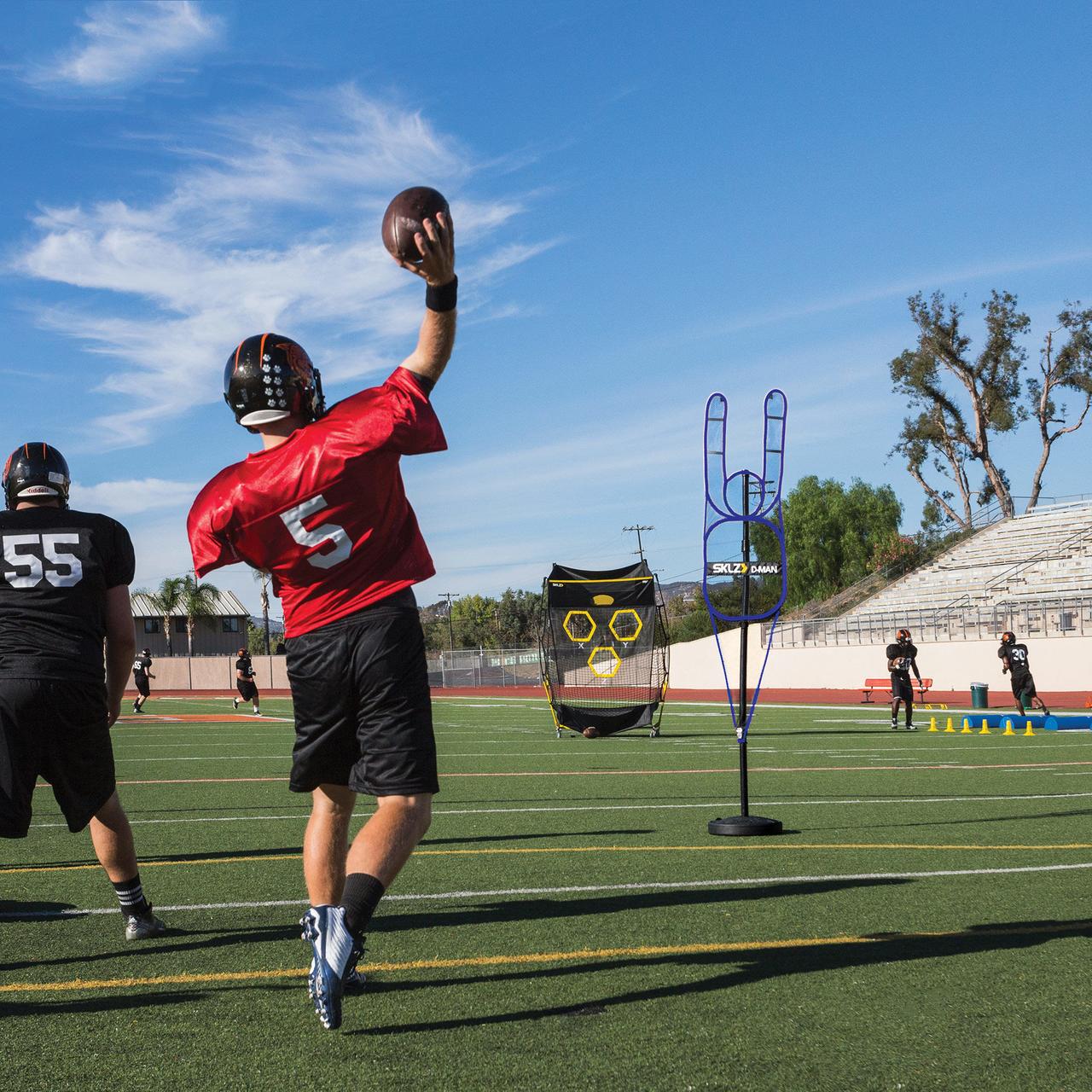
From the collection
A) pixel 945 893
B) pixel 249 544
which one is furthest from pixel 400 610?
pixel 945 893

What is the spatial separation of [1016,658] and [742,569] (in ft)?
52.2

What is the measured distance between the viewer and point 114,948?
466 centimetres

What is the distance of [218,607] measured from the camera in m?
94.1

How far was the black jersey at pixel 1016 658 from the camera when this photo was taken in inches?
849

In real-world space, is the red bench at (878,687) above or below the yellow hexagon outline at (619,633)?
below

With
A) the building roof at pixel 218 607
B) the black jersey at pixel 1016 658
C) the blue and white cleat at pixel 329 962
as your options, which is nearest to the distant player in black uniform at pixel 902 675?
the black jersey at pixel 1016 658

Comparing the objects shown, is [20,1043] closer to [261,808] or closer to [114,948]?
[114,948]

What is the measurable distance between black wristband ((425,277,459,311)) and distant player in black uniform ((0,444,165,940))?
2005 mm

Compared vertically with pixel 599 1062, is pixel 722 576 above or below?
above

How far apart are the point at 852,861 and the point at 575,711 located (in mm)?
13054

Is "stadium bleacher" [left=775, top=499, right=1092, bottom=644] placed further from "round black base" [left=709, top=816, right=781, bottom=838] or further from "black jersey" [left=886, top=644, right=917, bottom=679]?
"round black base" [left=709, top=816, right=781, bottom=838]

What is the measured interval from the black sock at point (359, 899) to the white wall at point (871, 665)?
25709 millimetres

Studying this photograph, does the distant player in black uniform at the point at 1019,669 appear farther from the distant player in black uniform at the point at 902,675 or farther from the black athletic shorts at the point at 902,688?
the black athletic shorts at the point at 902,688

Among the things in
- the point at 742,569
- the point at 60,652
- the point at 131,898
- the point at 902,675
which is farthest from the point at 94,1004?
the point at 902,675
